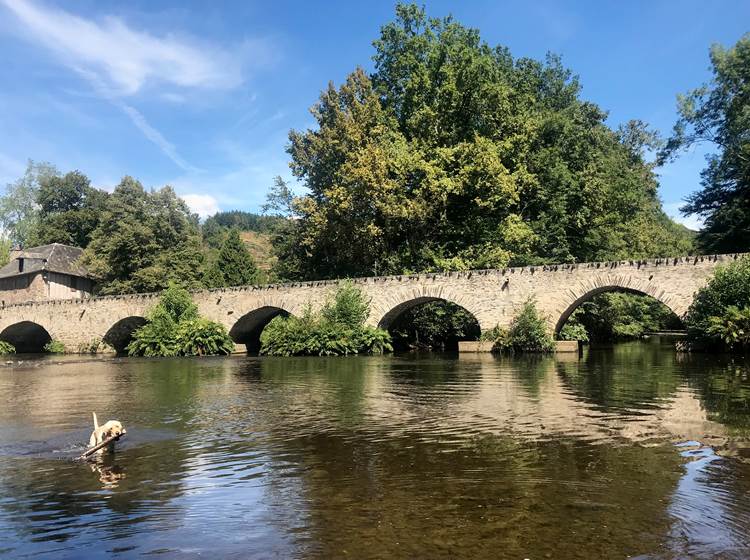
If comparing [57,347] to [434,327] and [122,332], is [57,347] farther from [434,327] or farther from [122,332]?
[434,327]

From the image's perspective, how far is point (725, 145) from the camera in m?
34.3

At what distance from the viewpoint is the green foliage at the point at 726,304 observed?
73.9 feet

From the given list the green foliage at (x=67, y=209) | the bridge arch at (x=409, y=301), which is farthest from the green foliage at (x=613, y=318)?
the green foliage at (x=67, y=209)

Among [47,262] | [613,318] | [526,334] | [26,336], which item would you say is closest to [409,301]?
[526,334]

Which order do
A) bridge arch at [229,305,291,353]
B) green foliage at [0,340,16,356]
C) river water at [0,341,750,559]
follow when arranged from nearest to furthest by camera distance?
1. river water at [0,341,750,559]
2. bridge arch at [229,305,291,353]
3. green foliage at [0,340,16,356]

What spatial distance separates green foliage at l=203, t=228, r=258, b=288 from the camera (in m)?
57.1

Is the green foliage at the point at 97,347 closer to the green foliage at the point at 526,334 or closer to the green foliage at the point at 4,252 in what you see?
the green foliage at the point at 526,334

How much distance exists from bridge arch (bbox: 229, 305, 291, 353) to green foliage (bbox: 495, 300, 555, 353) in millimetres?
12237

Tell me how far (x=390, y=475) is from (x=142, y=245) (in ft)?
148

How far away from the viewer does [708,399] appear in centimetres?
1259

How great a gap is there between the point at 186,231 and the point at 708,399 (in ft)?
150

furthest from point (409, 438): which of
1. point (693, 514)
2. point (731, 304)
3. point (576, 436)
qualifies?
point (731, 304)

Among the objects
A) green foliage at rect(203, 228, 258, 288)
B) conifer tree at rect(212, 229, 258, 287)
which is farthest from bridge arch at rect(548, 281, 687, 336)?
conifer tree at rect(212, 229, 258, 287)

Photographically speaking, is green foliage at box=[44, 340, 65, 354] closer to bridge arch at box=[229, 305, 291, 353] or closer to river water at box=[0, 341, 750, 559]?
bridge arch at box=[229, 305, 291, 353]
